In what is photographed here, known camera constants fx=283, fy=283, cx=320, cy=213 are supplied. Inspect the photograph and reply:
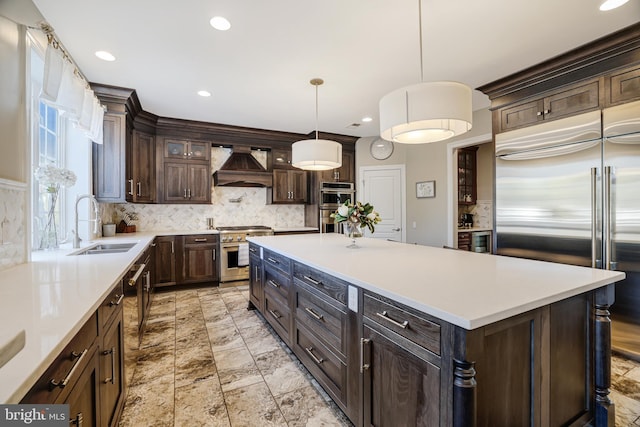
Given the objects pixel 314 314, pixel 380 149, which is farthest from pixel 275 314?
pixel 380 149

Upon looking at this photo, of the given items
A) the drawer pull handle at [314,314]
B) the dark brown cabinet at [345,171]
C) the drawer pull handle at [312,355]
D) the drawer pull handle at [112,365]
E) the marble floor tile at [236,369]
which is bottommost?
the marble floor tile at [236,369]

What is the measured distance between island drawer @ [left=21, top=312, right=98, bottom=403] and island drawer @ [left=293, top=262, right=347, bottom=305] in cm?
115

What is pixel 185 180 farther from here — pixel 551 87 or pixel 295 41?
pixel 551 87

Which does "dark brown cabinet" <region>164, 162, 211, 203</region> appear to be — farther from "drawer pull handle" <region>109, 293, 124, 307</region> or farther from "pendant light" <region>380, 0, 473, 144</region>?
"pendant light" <region>380, 0, 473, 144</region>

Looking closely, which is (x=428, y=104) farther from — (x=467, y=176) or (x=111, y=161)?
(x=467, y=176)

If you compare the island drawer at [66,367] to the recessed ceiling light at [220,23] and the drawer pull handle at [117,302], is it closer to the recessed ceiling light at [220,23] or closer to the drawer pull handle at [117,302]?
the drawer pull handle at [117,302]

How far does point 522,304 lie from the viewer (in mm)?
1078

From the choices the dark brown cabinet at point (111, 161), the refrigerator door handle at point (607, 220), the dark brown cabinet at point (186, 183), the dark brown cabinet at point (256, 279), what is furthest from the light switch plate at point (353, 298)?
the dark brown cabinet at point (186, 183)

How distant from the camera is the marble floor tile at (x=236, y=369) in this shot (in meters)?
2.07

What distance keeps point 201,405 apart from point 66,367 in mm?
1178

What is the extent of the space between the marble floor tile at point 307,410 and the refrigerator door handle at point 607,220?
258 cm

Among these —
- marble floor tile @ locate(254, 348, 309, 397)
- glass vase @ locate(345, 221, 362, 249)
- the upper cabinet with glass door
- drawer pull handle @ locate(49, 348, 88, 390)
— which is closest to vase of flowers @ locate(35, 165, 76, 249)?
drawer pull handle @ locate(49, 348, 88, 390)

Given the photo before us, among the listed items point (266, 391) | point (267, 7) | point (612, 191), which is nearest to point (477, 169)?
point (612, 191)

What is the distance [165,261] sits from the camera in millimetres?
4234
